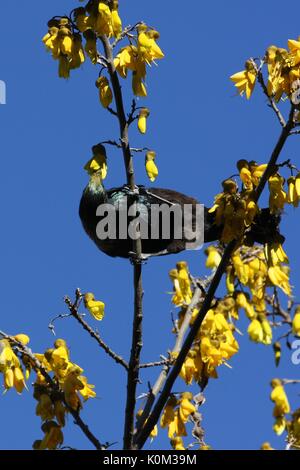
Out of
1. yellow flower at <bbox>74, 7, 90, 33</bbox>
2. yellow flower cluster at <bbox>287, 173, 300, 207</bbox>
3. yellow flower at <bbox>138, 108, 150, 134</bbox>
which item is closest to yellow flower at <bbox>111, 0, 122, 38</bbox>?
yellow flower at <bbox>74, 7, 90, 33</bbox>

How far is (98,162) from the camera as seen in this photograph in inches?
188

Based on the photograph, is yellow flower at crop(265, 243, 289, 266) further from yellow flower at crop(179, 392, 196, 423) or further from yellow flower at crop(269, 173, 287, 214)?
yellow flower at crop(179, 392, 196, 423)

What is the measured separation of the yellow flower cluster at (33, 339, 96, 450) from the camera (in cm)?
412

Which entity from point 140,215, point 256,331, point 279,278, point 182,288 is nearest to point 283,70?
point 279,278

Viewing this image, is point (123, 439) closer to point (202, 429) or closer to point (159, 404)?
point (159, 404)

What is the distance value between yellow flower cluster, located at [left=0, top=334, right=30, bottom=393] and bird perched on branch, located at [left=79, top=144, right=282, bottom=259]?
1687 millimetres

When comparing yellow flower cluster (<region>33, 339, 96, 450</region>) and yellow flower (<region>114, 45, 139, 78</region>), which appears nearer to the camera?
yellow flower cluster (<region>33, 339, 96, 450</region>)

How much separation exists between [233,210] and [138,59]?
774 mm

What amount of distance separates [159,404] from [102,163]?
1.06 meters

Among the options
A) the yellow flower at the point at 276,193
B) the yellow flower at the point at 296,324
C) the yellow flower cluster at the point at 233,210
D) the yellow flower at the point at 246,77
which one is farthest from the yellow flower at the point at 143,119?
the yellow flower at the point at 296,324

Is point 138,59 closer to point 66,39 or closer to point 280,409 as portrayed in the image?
point 66,39

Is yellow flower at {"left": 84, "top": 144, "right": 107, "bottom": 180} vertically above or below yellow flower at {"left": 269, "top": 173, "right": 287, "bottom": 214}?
above

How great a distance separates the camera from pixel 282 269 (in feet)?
16.5

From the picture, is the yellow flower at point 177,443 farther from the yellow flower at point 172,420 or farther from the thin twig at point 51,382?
the thin twig at point 51,382
